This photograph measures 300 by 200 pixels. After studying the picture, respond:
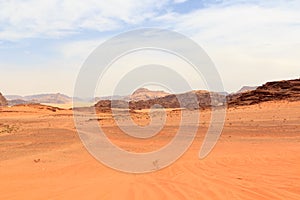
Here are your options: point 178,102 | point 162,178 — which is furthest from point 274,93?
point 162,178

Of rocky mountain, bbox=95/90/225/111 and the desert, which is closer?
the desert

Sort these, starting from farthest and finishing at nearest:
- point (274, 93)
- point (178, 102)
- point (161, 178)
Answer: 1. point (178, 102)
2. point (274, 93)
3. point (161, 178)

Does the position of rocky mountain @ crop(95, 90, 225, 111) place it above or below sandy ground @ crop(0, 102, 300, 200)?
above

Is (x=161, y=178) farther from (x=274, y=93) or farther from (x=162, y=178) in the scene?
(x=274, y=93)

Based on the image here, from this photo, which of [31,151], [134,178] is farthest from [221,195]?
[31,151]

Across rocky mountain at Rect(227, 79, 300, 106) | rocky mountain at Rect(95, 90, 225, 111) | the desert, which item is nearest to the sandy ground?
the desert

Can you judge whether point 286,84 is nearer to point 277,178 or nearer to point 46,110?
point 46,110

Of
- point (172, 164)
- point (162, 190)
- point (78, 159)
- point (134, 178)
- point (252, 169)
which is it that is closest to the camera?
point (162, 190)

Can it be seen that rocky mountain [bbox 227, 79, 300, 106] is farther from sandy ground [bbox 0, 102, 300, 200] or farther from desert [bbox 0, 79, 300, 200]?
sandy ground [bbox 0, 102, 300, 200]

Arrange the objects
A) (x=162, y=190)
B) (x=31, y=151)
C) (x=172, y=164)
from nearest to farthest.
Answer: (x=162, y=190) → (x=172, y=164) → (x=31, y=151)

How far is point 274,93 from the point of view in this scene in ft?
164

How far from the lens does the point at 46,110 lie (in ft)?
211

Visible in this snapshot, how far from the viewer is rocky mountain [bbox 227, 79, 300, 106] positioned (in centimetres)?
4800

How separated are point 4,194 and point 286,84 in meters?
50.3
